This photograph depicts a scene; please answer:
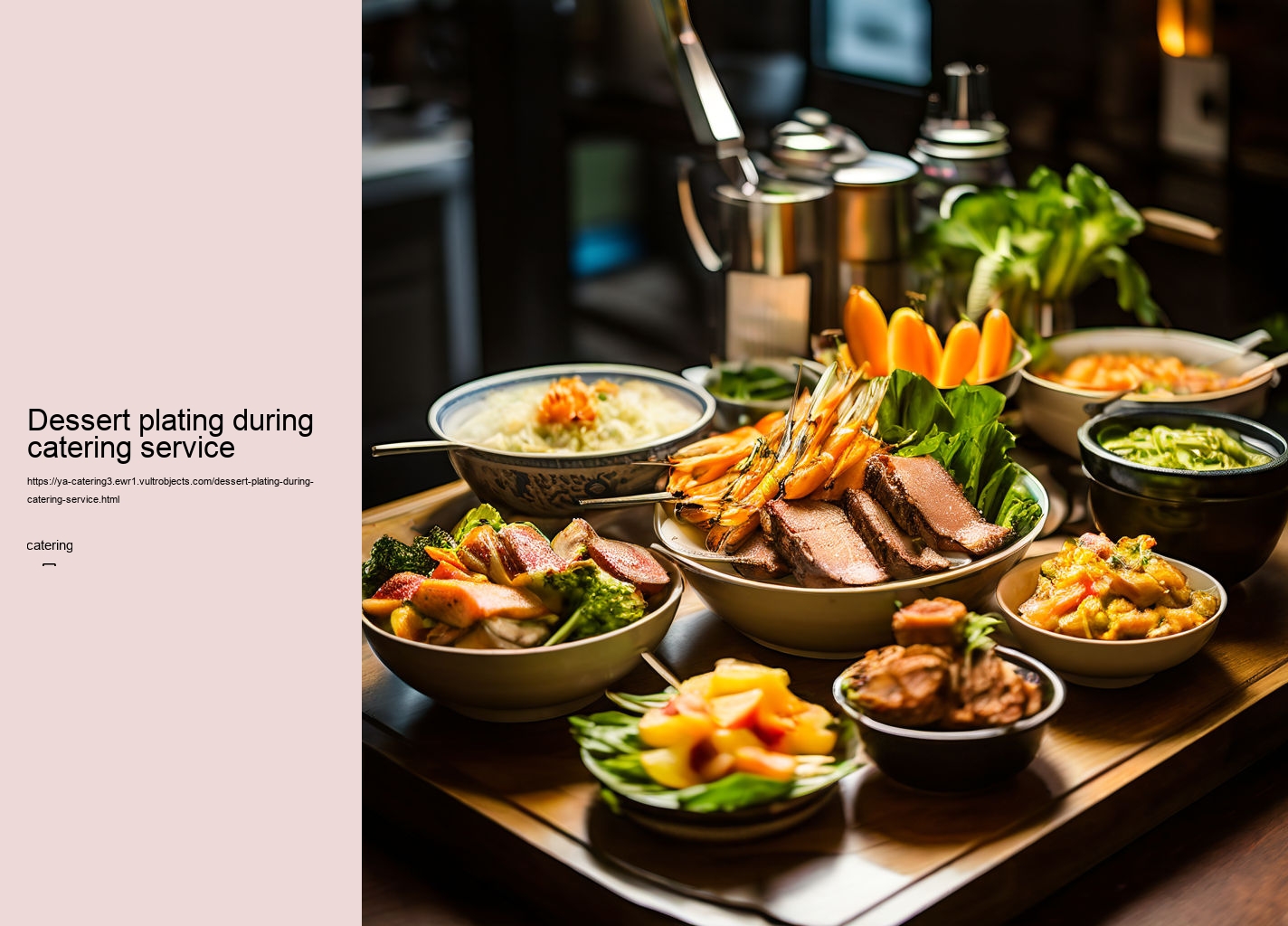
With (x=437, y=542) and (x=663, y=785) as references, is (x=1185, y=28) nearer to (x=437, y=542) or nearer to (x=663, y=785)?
(x=437, y=542)

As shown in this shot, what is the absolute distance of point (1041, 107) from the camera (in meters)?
3.32

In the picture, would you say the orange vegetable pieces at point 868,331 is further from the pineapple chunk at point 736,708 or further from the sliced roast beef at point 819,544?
the pineapple chunk at point 736,708

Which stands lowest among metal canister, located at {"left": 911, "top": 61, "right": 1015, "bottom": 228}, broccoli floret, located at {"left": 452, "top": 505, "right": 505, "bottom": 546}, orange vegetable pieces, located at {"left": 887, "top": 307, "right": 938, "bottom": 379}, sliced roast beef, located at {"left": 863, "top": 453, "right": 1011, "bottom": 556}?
broccoli floret, located at {"left": 452, "top": 505, "right": 505, "bottom": 546}

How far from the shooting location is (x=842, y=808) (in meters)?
1.22

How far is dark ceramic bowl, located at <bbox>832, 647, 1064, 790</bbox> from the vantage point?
1.18 metres

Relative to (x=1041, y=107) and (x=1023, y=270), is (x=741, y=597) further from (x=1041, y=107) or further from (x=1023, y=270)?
(x=1041, y=107)

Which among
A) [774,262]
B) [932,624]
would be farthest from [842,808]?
[774,262]

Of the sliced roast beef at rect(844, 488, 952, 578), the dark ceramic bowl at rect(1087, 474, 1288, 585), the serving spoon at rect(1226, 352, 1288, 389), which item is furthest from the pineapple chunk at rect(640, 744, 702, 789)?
the serving spoon at rect(1226, 352, 1288, 389)

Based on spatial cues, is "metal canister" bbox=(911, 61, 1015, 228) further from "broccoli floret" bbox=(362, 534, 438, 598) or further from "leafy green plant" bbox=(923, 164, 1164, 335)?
"broccoli floret" bbox=(362, 534, 438, 598)

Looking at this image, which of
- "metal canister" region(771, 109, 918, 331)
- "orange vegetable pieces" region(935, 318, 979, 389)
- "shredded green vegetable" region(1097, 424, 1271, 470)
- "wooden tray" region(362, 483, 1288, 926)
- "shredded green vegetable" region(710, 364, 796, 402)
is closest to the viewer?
"wooden tray" region(362, 483, 1288, 926)

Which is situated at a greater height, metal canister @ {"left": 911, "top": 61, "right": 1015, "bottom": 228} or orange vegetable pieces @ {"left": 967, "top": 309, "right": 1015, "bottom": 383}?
metal canister @ {"left": 911, "top": 61, "right": 1015, "bottom": 228}

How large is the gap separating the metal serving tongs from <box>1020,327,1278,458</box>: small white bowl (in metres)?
→ 0.60

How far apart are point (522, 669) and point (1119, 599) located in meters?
0.66
